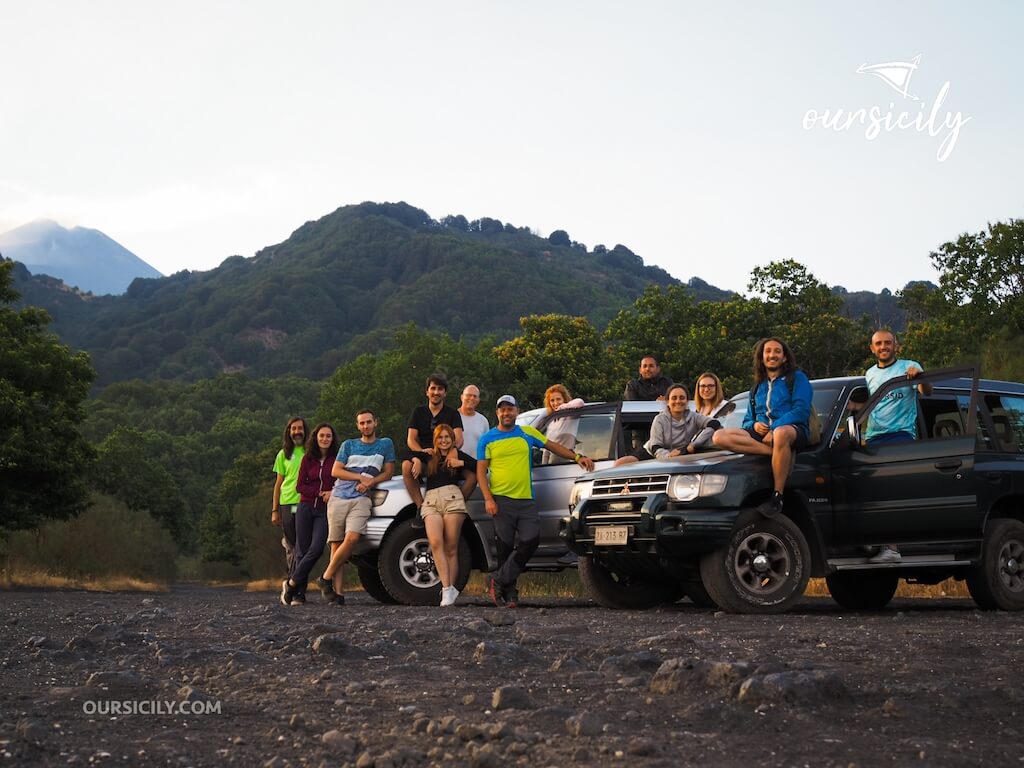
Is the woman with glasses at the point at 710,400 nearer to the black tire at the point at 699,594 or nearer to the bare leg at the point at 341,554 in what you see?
the black tire at the point at 699,594

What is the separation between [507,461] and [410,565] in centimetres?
179

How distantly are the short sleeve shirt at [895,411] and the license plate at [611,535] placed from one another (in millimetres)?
2239

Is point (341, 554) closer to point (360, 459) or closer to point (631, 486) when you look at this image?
point (360, 459)

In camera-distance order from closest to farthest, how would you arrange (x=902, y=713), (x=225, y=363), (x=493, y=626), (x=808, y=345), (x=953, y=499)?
1. (x=902, y=713)
2. (x=493, y=626)
3. (x=953, y=499)
4. (x=808, y=345)
5. (x=225, y=363)

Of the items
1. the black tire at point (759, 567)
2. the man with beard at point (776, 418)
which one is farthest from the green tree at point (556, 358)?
the black tire at point (759, 567)

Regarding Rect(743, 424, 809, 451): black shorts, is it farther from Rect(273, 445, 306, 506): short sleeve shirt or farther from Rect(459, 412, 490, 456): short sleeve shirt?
Rect(273, 445, 306, 506): short sleeve shirt

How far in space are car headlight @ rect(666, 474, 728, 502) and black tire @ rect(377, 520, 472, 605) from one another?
3355mm

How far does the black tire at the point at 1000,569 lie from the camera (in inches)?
419

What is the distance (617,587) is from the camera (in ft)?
38.3

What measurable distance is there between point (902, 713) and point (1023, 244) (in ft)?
163

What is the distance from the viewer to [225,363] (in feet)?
553

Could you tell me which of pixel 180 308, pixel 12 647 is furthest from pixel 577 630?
pixel 180 308

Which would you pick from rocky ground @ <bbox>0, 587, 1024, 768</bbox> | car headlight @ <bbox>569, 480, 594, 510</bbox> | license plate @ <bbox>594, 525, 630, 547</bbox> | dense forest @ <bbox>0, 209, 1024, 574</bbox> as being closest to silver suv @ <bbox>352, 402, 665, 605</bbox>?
car headlight @ <bbox>569, 480, 594, 510</bbox>

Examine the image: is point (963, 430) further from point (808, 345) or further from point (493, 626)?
point (808, 345)
